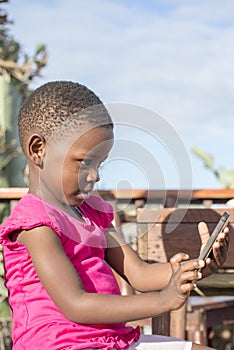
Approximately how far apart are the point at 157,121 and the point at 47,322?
0.59m

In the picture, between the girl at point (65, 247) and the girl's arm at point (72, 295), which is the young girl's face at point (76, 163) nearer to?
the girl at point (65, 247)

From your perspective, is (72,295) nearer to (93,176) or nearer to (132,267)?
(93,176)

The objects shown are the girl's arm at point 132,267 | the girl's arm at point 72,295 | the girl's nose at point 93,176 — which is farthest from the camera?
the girl's arm at point 132,267

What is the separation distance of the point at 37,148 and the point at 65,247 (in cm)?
27

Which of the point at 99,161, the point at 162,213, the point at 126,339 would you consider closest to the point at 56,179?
the point at 99,161

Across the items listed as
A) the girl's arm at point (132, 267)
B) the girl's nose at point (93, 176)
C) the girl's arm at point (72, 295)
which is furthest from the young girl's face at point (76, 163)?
the girl's arm at point (132, 267)

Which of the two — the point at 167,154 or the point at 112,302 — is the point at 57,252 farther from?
the point at 167,154

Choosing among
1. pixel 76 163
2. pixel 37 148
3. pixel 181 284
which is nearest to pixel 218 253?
pixel 181 284

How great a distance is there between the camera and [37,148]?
2.04 m

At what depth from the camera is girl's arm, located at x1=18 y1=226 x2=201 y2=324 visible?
184 cm

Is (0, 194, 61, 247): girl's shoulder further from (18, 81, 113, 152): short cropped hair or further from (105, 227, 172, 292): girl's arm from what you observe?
(105, 227, 172, 292): girl's arm

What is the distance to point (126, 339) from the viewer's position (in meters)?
2.05

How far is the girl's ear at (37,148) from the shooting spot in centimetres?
204

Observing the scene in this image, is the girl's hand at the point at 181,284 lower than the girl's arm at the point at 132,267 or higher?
higher
